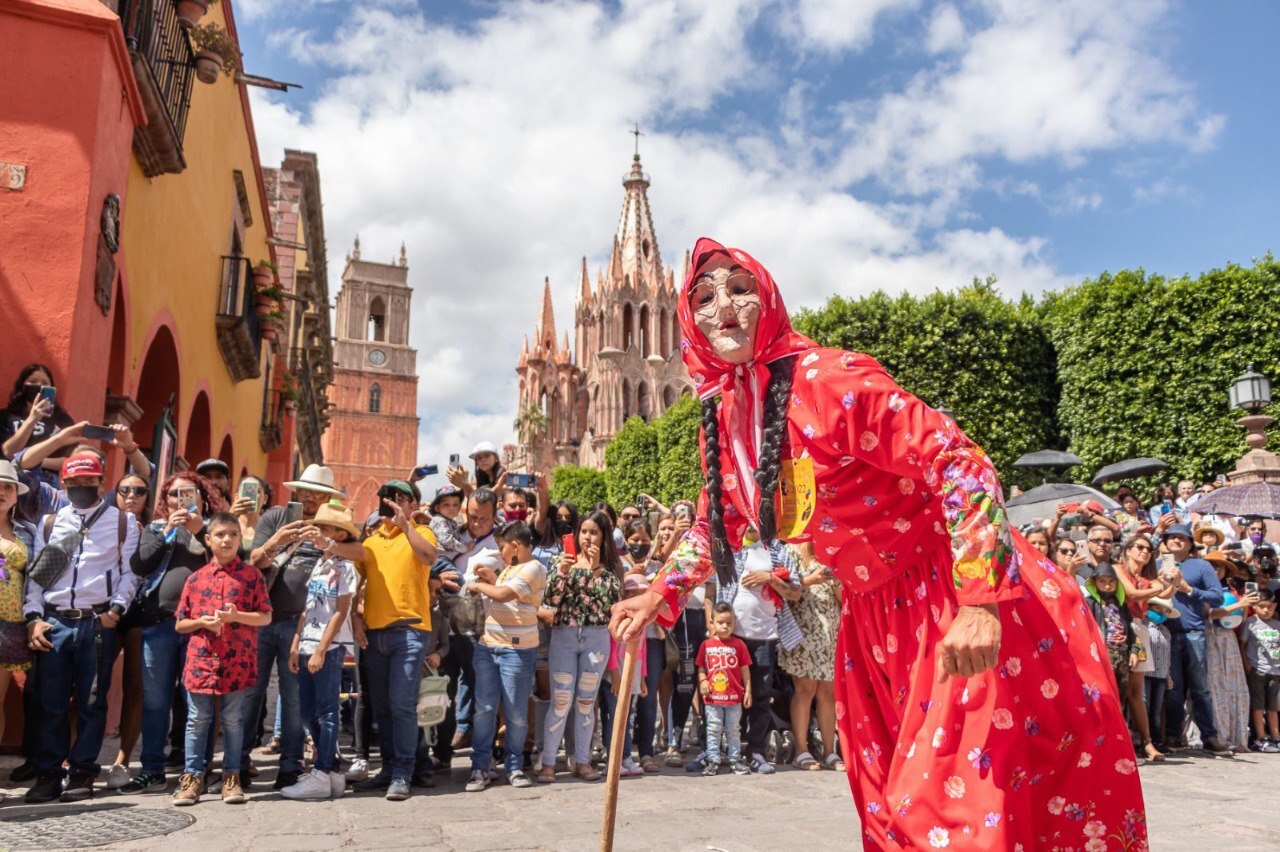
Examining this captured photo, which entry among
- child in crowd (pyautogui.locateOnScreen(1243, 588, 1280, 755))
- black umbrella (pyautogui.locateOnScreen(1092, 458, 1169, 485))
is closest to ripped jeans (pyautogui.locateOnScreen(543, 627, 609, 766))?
child in crowd (pyautogui.locateOnScreen(1243, 588, 1280, 755))

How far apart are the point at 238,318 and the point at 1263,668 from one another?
12.8 m

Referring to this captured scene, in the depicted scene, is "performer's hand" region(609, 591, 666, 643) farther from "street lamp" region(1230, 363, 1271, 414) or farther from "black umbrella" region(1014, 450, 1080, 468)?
"black umbrella" region(1014, 450, 1080, 468)

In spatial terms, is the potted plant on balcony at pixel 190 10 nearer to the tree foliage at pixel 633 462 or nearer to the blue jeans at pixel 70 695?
the blue jeans at pixel 70 695

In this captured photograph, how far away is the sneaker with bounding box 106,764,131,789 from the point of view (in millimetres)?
5949

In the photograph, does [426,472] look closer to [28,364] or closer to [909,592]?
[28,364]

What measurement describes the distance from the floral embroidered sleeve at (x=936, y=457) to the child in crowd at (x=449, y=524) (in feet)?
17.2

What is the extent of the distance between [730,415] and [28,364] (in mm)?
6115

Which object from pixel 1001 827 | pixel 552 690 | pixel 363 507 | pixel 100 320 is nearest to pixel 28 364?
pixel 100 320

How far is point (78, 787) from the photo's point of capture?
18.9 ft

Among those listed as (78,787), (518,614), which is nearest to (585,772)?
(518,614)

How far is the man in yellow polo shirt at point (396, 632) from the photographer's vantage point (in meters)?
6.36

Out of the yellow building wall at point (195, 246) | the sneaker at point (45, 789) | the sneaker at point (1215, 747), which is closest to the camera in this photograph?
the sneaker at point (45, 789)

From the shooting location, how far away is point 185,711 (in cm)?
681

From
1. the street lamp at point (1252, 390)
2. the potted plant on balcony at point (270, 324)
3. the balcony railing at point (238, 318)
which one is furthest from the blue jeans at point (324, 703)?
the street lamp at point (1252, 390)
